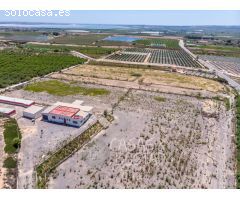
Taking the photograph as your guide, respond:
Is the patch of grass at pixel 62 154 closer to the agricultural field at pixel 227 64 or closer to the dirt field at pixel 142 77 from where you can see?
the dirt field at pixel 142 77

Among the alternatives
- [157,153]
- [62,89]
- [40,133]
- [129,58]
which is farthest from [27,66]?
[157,153]

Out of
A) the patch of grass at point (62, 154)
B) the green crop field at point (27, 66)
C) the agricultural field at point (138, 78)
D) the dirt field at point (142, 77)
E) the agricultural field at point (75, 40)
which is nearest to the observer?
the patch of grass at point (62, 154)

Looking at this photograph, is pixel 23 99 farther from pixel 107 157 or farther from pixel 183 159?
pixel 183 159

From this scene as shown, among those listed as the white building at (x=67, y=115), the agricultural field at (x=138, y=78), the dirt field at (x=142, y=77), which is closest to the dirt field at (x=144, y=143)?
the white building at (x=67, y=115)

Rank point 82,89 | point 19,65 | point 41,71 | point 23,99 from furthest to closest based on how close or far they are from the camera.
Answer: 1. point 19,65
2. point 41,71
3. point 82,89
4. point 23,99

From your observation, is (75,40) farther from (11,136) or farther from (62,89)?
(11,136)

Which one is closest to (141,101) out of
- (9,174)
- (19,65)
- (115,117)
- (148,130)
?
(115,117)

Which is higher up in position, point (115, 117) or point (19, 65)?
point (19, 65)

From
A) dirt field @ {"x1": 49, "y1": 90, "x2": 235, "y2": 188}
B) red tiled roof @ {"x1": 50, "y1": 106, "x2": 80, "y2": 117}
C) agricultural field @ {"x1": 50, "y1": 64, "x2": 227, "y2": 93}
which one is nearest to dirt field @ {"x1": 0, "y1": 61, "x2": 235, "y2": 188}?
dirt field @ {"x1": 49, "y1": 90, "x2": 235, "y2": 188}

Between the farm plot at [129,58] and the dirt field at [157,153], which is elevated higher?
the farm plot at [129,58]
